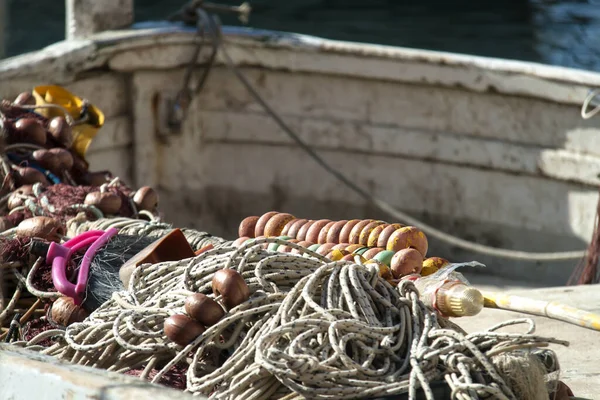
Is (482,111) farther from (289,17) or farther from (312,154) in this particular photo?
(289,17)

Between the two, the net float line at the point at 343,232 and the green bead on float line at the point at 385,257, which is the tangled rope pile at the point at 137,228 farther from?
the green bead on float line at the point at 385,257

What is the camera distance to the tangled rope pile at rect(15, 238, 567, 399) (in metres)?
2.50

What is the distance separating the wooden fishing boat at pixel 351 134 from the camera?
6660mm

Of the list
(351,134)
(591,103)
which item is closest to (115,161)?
(351,134)

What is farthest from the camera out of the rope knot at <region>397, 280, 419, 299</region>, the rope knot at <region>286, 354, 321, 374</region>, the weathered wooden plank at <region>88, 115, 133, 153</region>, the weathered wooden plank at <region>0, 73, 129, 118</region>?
the weathered wooden plank at <region>88, 115, 133, 153</region>

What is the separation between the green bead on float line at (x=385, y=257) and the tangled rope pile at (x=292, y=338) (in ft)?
1.03

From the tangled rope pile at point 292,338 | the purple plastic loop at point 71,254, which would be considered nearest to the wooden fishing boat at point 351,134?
the purple plastic loop at point 71,254

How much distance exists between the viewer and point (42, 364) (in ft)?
7.18

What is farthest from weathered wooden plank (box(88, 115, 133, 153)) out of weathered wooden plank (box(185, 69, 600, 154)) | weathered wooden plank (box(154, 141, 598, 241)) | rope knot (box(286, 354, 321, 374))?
rope knot (box(286, 354, 321, 374))

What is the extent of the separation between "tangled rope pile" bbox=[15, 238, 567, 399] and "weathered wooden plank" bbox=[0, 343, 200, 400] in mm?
468

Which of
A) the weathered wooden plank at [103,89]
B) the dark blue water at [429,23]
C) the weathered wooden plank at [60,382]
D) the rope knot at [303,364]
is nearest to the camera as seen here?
the weathered wooden plank at [60,382]

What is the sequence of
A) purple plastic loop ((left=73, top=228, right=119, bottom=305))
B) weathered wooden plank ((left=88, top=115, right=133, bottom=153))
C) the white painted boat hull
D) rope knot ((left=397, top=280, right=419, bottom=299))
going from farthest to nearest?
weathered wooden plank ((left=88, top=115, right=133, bottom=153)) → the white painted boat hull → purple plastic loop ((left=73, top=228, right=119, bottom=305)) → rope knot ((left=397, top=280, right=419, bottom=299))

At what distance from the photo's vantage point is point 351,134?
7414mm

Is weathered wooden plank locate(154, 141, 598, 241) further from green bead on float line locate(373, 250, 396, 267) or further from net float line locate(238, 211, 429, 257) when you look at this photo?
green bead on float line locate(373, 250, 396, 267)
